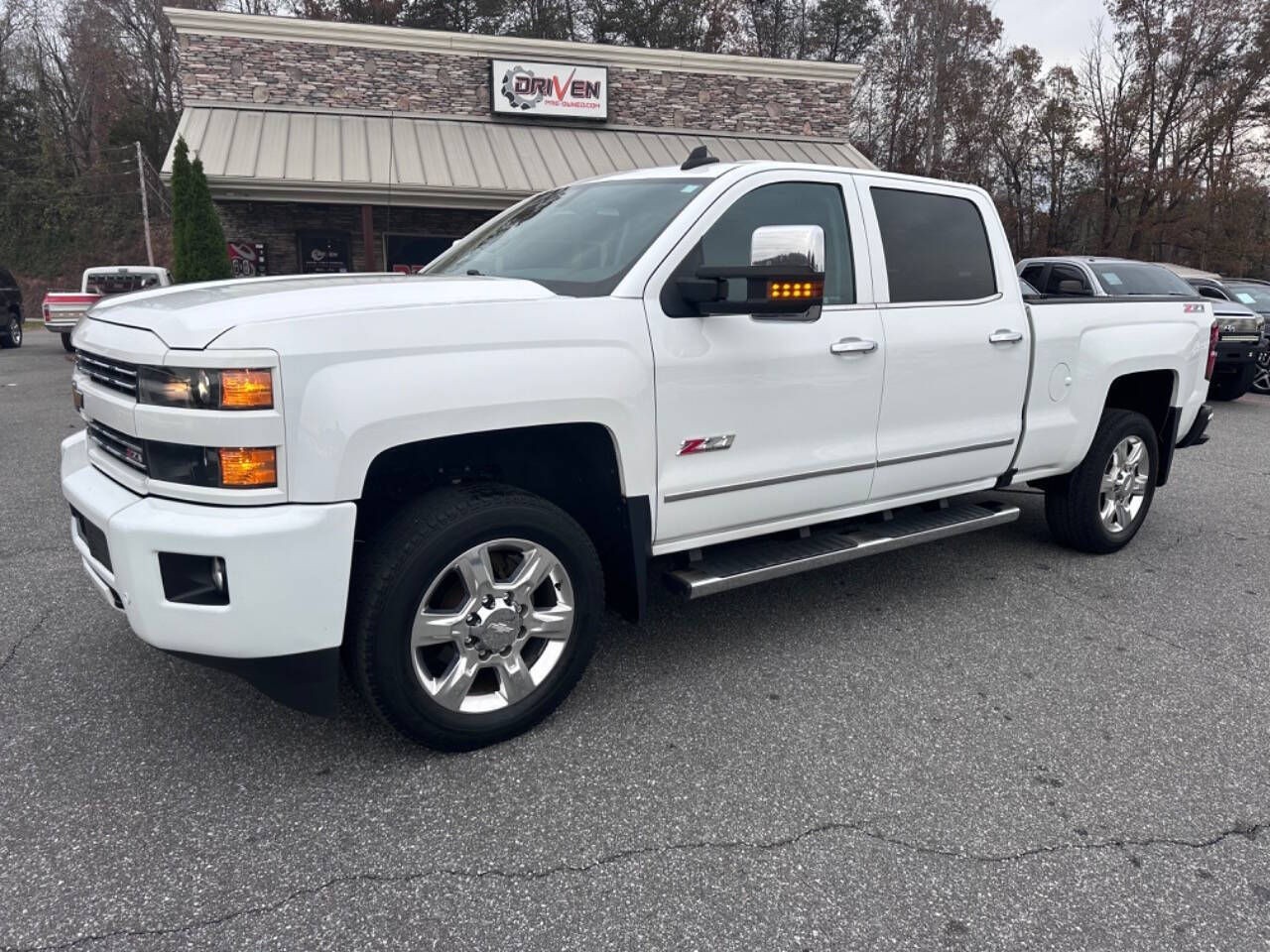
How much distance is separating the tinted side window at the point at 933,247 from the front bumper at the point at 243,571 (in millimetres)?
2635

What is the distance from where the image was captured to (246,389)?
240 centimetres

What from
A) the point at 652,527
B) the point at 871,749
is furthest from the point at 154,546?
the point at 871,749

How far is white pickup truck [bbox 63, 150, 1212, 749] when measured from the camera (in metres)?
2.47

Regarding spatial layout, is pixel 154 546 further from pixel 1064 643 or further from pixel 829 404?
pixel 1064 643

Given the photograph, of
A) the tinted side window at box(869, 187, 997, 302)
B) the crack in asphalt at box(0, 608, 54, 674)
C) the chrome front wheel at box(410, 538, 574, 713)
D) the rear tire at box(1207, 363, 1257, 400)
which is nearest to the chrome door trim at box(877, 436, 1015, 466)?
the tinted side window at box(869, 187, 997, 302)

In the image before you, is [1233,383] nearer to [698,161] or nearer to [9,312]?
[698,161]

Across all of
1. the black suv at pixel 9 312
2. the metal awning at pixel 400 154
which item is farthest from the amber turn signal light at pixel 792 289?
the black suv at pixel 9 312

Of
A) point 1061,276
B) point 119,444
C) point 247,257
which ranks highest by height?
point 247,257

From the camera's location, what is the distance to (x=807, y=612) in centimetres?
425

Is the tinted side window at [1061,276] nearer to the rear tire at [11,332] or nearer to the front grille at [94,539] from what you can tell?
the front grille at [94,539]

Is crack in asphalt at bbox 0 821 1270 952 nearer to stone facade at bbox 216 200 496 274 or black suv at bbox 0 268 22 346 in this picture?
stone facade at bbox 216 200 496 274

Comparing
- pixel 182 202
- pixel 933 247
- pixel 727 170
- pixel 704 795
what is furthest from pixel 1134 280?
pixel 182 202

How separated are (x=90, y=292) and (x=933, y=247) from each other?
17.9m

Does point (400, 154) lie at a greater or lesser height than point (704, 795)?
greater
